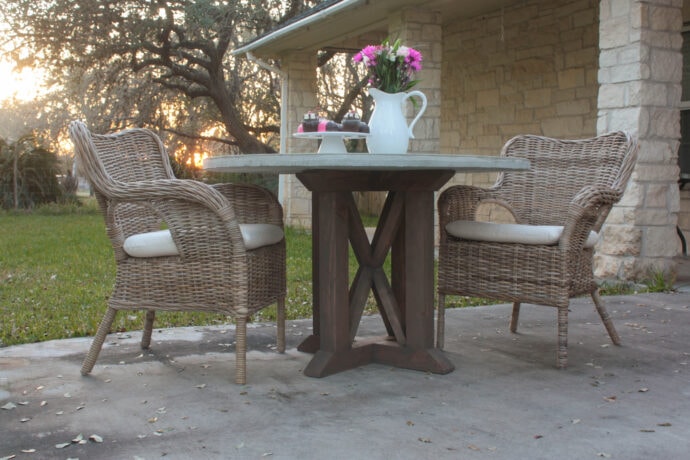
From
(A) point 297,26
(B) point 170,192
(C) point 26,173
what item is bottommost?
(C) point 26,173

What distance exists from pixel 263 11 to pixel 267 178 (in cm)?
269

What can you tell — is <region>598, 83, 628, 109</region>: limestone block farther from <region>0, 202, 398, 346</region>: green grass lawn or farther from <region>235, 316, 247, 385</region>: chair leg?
<region>235, 316, 247, 385</region>: chair leg

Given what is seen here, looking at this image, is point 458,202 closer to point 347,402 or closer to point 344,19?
point 347,402

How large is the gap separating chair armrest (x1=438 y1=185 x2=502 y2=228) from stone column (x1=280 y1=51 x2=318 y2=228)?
6.67 m

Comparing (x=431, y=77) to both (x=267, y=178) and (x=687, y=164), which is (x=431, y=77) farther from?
(x=267, y=178)

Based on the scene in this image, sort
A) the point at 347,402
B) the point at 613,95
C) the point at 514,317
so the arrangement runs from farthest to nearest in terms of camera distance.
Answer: the point at 613,95, the point at 514,317, the point at 347,402

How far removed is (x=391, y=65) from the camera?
298cm

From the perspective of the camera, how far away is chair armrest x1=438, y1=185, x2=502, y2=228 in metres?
3.34

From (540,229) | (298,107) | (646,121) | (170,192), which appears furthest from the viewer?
(298,107)

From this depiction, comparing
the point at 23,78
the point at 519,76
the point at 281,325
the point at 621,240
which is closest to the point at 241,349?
the point at 281,325

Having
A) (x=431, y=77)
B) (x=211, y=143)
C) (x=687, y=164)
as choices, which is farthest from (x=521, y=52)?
(x=211, y=143)

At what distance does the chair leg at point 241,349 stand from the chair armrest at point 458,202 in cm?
106

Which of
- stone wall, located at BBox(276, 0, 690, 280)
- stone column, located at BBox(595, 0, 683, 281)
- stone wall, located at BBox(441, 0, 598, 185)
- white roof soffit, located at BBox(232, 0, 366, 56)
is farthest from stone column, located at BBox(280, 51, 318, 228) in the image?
stone column, located at BBox(595, 0, 683, 281)

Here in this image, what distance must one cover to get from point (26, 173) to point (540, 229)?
12.6 m
